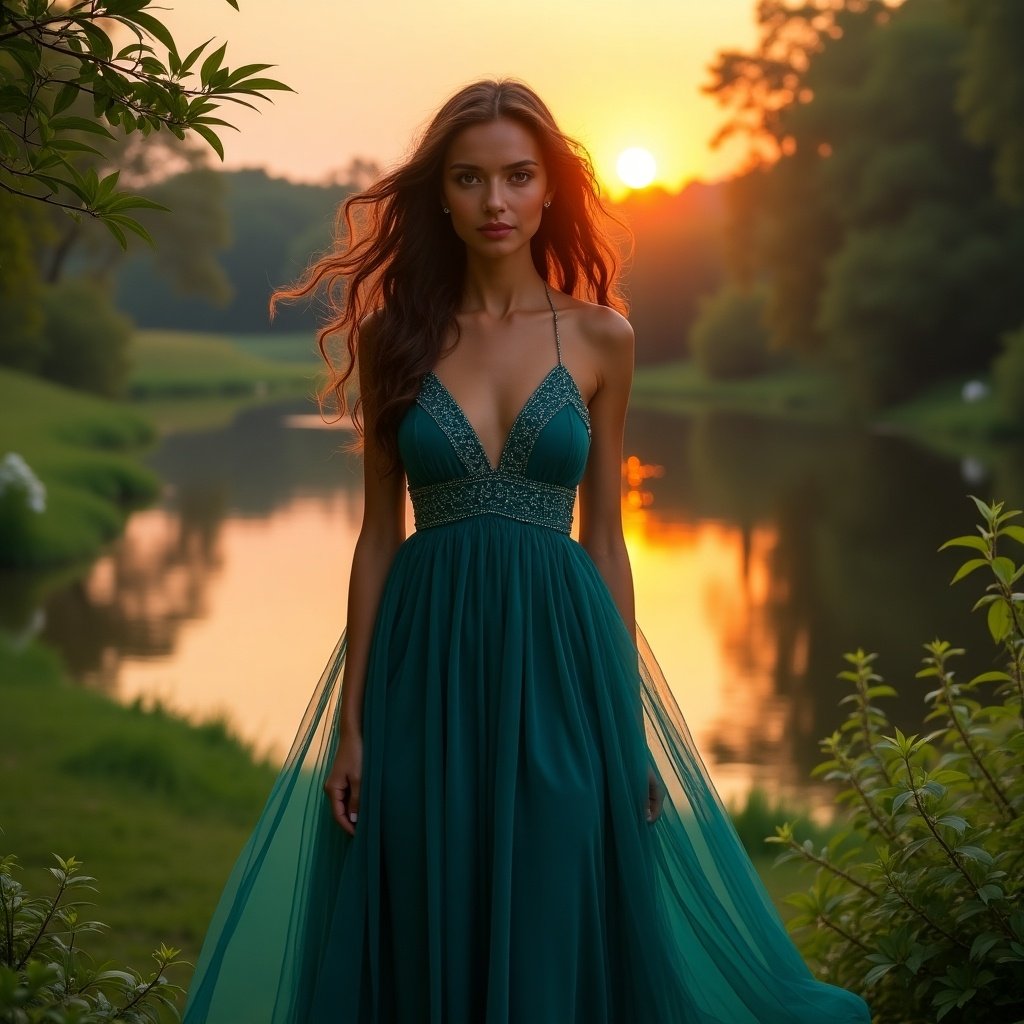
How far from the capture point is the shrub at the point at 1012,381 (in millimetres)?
22656

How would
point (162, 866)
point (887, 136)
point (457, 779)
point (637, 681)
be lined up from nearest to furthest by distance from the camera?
point (457, 779)
point (637, 681)
point (162, 866)
point (887, 136)

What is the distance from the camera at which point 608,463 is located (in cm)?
254

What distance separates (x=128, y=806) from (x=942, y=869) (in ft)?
12.5

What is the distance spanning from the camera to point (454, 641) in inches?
91.7

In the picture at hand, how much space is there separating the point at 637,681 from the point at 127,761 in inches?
165

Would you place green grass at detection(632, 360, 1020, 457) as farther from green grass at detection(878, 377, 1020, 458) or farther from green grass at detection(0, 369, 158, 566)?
green grass at detection(0, 369, 158, 566)

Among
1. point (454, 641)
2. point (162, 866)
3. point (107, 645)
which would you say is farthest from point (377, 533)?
point (107, 645)

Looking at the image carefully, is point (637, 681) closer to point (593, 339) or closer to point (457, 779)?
point (457, 779)

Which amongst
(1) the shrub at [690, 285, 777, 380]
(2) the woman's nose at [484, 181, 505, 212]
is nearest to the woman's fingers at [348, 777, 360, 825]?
(2) the woman's nose at [484, 181, 505, 212]

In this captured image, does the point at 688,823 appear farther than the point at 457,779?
Yes

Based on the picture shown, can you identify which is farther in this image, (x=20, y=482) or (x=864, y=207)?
(x=864, y=207)

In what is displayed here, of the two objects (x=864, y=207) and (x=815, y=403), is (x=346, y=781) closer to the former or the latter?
(x=864, y=207)

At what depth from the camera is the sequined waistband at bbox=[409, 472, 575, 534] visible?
2.40m

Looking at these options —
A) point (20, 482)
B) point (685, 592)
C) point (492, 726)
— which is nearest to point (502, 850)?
point (492, 726)
